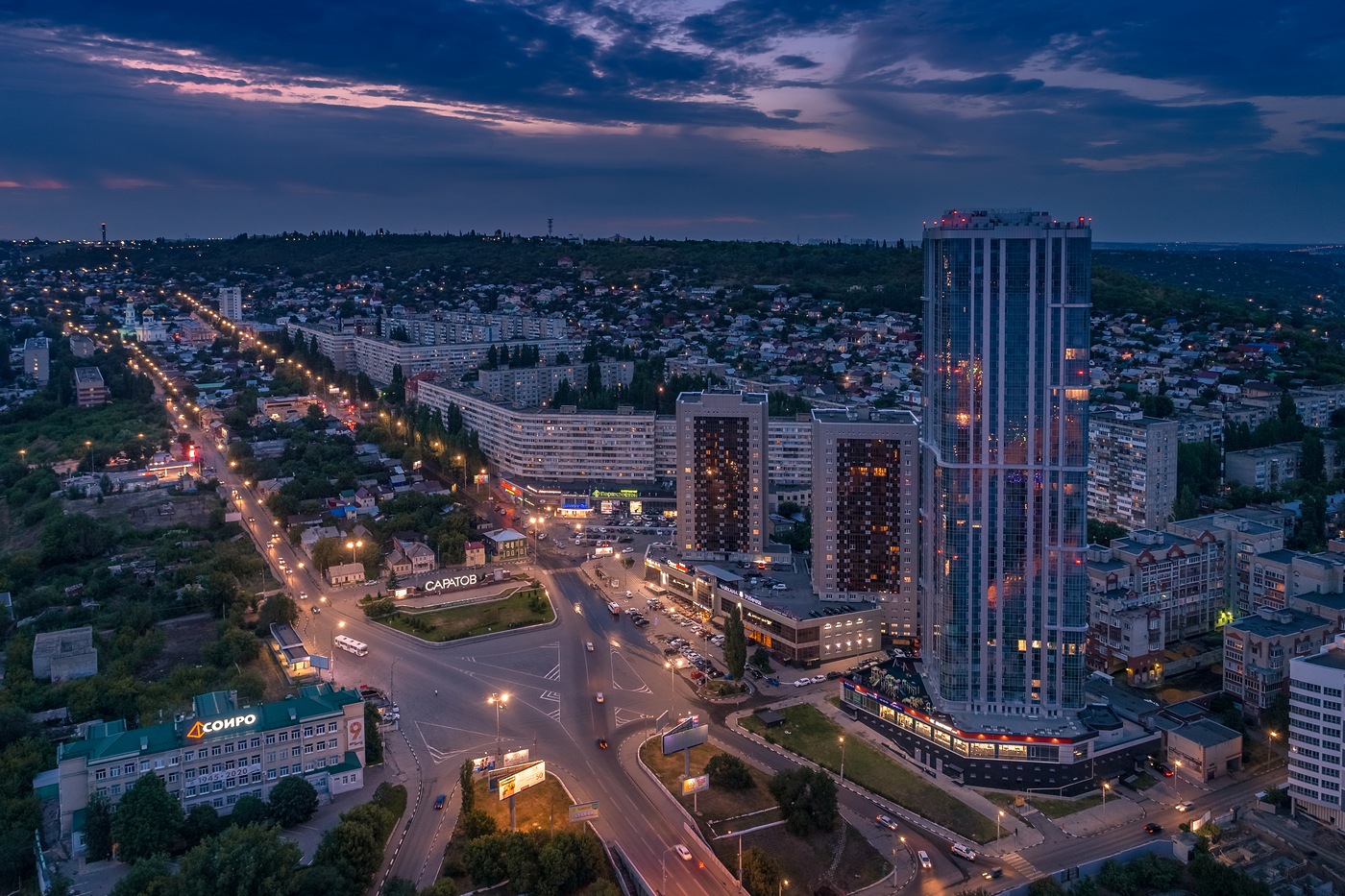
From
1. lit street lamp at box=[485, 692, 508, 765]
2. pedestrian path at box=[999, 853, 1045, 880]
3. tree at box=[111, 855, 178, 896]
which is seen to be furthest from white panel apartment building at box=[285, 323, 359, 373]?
pedestrian path at box=[999, 853, 1045, 880]

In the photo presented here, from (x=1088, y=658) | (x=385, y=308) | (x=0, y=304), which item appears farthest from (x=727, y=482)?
(x=0, y=304)

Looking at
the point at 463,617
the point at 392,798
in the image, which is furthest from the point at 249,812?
the point at 463,617

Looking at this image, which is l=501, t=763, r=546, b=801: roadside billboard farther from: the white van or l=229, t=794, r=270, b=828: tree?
the white van

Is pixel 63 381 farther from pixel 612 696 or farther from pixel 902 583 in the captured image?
pixel 902 583

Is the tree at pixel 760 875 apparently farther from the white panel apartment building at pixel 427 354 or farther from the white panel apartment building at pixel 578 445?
the white panel apartment building at pixel 427 354

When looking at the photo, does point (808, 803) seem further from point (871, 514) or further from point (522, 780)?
point (871, 514)
